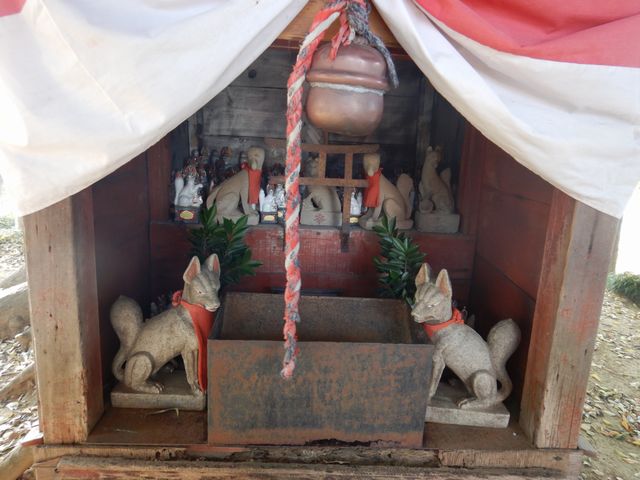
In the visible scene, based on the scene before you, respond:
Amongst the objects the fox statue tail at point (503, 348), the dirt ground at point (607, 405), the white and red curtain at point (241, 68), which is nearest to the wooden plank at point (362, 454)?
the fox statue tail at point (503, 348)

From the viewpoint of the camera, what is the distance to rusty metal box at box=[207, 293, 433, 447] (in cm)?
166

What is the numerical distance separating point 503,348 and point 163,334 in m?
1.50

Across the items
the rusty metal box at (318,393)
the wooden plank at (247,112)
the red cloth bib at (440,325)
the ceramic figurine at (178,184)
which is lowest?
the rusty metal box at (318,393)

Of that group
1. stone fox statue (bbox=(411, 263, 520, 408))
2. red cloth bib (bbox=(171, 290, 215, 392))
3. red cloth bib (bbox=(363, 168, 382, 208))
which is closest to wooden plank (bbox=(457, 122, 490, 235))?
red cloth bib (bbox=(363, 168, 382, 208))

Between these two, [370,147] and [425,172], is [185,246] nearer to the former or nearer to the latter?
[370,147]

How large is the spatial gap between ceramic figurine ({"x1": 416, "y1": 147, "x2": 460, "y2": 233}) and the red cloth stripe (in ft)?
4.64

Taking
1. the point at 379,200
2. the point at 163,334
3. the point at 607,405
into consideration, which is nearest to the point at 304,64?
the point at 163,334

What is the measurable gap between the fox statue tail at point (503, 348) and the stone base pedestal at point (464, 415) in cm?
10

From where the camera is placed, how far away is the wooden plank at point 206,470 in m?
1.67

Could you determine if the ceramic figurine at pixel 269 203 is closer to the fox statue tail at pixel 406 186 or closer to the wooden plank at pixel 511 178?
the fox statue tail at pixel 406 186

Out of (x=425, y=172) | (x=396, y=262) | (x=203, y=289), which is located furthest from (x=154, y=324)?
(x=425, y=172)

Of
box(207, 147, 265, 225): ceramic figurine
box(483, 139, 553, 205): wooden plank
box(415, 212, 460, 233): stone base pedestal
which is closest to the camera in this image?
box(483, 139, 553, 205): wooden plank

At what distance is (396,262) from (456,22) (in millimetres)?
1213

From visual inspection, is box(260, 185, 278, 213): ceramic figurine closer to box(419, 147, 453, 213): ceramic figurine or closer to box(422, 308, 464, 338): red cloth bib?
box(419, 147, 453, 213): ceramic figurine
